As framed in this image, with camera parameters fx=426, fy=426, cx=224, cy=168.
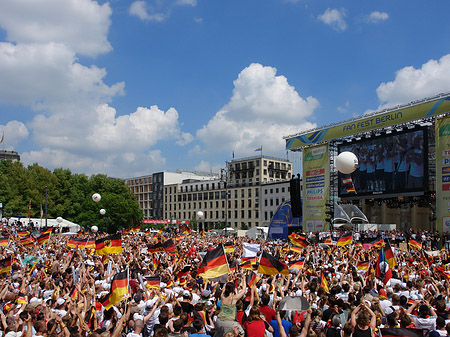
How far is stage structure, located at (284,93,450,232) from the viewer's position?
34438mm

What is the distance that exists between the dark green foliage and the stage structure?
36952 mm

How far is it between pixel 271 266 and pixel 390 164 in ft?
104

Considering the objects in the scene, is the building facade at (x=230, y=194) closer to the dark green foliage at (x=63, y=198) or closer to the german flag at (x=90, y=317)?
the dark green foliage at (x=63, y=198)

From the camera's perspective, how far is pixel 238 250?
2128 cm

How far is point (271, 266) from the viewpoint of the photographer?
33.2ft

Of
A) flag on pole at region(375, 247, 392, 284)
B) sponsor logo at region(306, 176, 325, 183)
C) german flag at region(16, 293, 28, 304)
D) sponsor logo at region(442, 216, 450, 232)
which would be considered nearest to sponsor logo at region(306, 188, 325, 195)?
sponsor logo at region(306, 176, 325, 183)

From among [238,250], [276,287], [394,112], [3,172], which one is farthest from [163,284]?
[3,172]

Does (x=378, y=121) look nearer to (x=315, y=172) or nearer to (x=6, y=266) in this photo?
(x=315, y=172)

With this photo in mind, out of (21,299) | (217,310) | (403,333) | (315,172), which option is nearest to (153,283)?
(217,310)

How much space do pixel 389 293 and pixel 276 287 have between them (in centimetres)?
233

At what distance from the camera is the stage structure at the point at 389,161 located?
113 ft

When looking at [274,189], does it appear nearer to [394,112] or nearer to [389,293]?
[394,112]

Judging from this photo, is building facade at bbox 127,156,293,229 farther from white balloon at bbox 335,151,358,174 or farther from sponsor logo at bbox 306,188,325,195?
white balloon at bbox 335,151,358,174

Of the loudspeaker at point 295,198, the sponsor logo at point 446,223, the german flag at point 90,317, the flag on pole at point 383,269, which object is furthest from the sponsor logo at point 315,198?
the german flag at point 90,317
